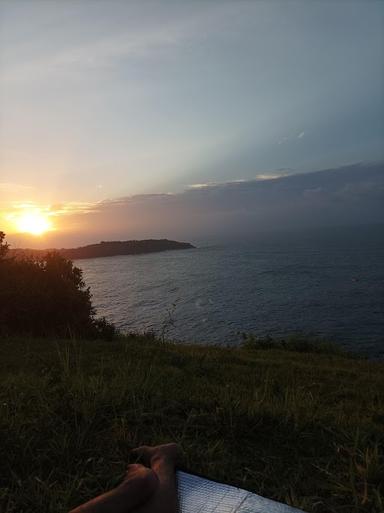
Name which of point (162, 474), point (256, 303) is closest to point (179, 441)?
point (162, 474)

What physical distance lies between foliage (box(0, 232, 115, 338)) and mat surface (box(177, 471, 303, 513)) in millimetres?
12919

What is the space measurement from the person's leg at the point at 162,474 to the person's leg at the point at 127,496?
0.06 meters

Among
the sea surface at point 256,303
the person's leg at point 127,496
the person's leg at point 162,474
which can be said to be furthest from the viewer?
the sea surface at point 256,303

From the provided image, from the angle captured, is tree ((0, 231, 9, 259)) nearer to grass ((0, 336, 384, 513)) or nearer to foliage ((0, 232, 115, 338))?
foliage ((0, 232, 115, 338))

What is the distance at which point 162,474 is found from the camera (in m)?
3.27

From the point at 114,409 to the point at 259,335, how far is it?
26745 mm

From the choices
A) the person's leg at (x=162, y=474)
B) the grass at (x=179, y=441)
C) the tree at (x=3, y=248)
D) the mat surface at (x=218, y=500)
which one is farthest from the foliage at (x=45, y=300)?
the mat surface at (x=218, y=500)

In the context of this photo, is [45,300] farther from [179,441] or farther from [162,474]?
[162,474]

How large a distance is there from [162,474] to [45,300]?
49.9ft

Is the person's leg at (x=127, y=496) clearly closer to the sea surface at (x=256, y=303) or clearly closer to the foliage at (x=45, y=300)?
the sea surface at (x=256, y=303)

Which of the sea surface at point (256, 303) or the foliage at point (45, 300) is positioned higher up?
the foliage at point (45, 300)

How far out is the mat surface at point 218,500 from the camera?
2.95 m

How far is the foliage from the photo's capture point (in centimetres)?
1630

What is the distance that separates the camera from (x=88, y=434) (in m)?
3.97
